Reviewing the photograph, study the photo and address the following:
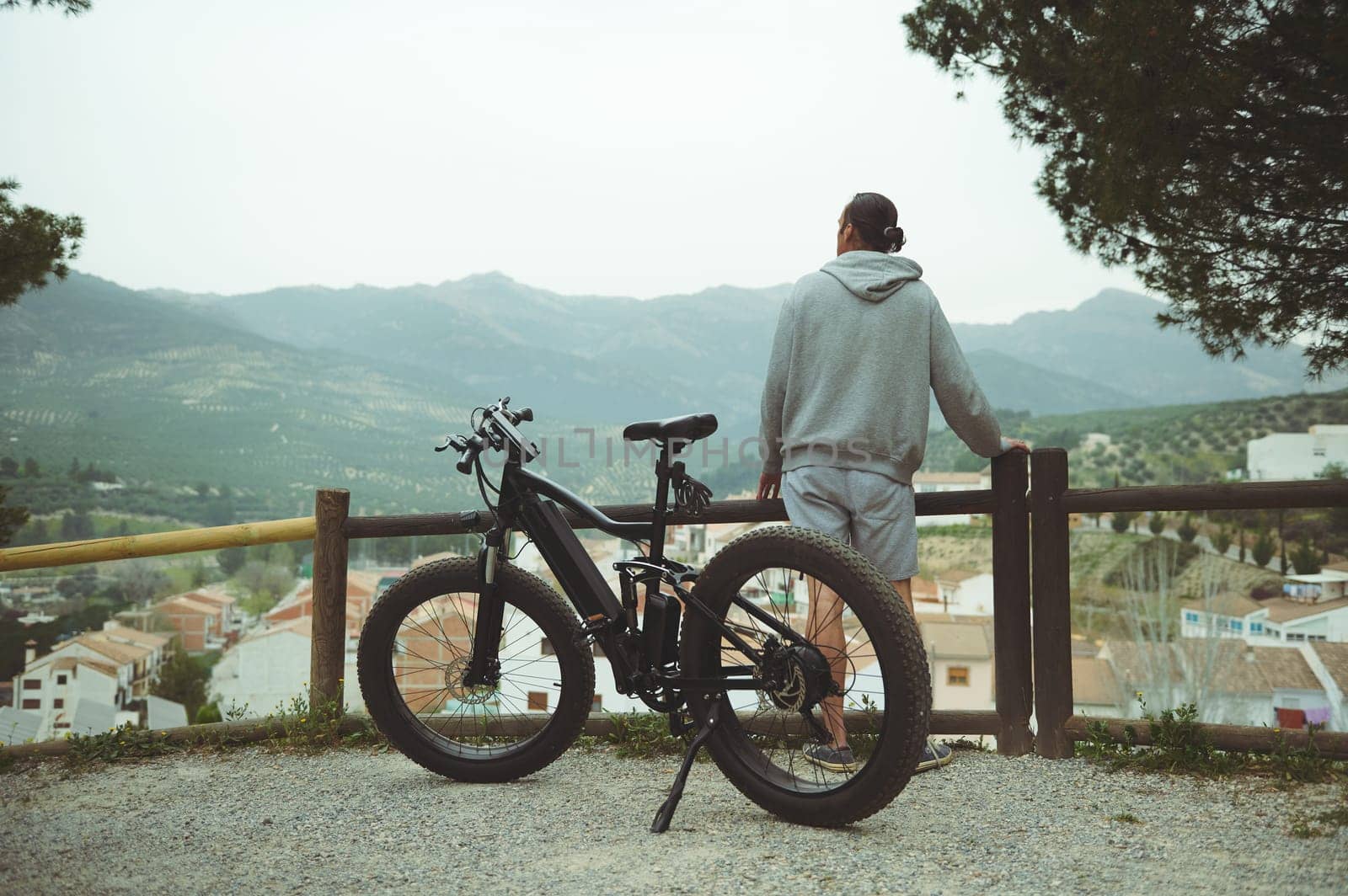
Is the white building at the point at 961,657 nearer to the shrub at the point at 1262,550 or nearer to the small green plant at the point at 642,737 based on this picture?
the shrub at the point at 1262,550

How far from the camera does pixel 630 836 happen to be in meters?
2.63

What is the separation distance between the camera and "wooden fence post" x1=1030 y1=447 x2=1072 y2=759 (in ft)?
11.1

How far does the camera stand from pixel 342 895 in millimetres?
2270

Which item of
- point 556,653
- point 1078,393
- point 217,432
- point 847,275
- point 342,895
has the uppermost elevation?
point 1078,393

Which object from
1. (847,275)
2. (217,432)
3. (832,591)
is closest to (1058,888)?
(832,591)

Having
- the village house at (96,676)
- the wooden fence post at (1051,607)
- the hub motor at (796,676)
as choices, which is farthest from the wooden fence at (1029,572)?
the village house at (96,676)

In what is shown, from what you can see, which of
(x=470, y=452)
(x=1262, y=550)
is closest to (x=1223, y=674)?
(x=1262, y=550)

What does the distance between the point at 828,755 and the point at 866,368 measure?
3.75 feet

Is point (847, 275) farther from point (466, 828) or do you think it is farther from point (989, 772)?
point (466, 828)

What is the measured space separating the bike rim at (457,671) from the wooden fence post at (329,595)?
2.32ft

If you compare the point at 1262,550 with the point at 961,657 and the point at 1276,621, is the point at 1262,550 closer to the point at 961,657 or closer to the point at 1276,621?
the point at 1276,621

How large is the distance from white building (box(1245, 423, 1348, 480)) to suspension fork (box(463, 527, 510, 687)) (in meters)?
53.1

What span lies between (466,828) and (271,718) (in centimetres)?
158

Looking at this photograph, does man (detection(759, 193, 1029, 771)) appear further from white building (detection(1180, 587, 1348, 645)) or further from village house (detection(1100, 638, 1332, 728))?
white building (detection(1180, 587, 1348, 645))
